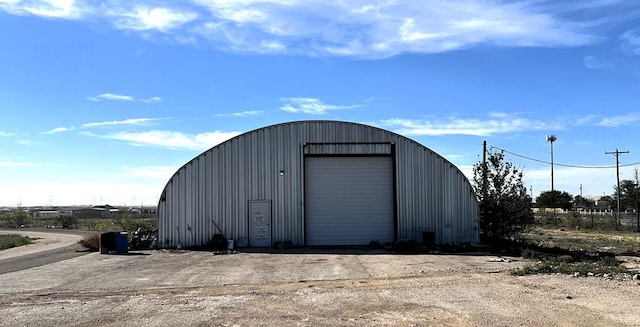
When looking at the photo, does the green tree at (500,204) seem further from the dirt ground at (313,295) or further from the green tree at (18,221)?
the green tree at (18,221)

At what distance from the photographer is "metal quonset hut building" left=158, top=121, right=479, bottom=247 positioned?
→ 87.2ft

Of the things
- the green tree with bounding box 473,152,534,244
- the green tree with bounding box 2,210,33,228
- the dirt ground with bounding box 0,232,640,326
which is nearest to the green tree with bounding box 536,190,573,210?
the green tree with bounding box 473,152,534,244

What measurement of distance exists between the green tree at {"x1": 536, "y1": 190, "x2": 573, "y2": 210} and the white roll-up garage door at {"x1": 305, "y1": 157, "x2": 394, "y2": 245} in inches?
2803

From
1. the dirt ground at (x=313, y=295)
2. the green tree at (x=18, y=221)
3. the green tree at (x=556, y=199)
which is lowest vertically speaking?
the green tree at (x=18, y=221)

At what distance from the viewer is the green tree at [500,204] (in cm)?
2547

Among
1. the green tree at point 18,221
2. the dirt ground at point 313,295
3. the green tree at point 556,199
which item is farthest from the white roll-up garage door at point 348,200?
the green tree at point 556,199

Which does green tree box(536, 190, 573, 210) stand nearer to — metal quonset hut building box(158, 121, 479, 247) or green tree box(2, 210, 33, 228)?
metal quonset hut building box(158, 121, 479, 247)

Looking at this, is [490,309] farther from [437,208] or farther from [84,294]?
[437,208]

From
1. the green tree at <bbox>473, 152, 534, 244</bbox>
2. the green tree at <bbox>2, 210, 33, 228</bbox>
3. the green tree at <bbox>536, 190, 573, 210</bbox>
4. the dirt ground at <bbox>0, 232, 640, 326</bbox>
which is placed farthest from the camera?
the green tree at <bbox>536, 190, 573, 210</bbox>

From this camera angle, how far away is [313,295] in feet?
Answer: 41.1

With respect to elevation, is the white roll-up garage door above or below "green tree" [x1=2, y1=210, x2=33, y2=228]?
above

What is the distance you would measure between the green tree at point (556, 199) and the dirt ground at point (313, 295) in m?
76.8

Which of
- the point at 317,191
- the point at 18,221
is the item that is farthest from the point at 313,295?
the point at 18,221

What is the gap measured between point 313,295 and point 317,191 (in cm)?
1450
